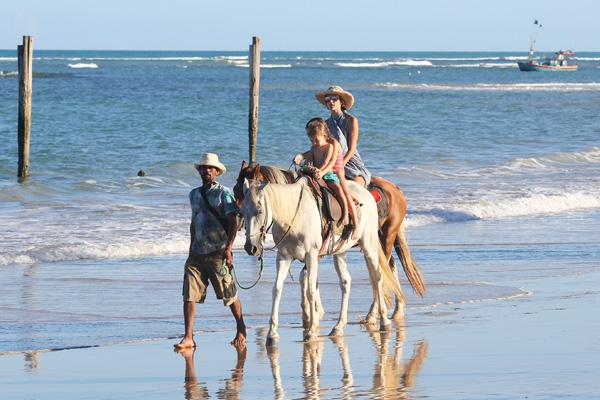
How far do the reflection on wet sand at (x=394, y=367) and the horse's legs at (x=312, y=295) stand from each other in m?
0.48

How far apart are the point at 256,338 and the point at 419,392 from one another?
237 cm

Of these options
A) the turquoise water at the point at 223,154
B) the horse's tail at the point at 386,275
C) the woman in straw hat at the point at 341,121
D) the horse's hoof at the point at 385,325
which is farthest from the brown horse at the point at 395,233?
the turquoise water at the point at 223,154

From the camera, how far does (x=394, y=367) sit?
8359 millimetres

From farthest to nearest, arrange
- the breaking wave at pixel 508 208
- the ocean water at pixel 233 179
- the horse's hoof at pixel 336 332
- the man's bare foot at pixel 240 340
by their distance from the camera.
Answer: the breaking wave at pixel 508 208, the ocean water at pixel 233 179, the horse's hoof at pixel 336 332, the man's bare foot at pixel 240 340

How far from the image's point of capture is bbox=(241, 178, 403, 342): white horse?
8680 mm

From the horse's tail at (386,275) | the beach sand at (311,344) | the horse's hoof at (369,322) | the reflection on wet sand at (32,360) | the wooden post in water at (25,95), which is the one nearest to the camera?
the beach sand at (311,344)

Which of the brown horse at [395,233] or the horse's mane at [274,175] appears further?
the brown horse at [395,233]

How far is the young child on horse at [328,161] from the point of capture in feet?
31.0

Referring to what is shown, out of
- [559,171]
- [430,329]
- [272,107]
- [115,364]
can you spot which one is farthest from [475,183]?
[272,107]

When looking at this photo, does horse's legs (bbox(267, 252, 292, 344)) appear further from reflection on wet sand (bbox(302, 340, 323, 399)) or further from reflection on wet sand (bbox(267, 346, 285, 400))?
reflection on wet sand (bbox(302, 340, 323, 399))

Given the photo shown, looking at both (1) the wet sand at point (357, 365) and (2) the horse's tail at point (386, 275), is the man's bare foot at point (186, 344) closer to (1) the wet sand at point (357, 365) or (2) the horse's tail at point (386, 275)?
(1) the wet sand at point (357, 365)

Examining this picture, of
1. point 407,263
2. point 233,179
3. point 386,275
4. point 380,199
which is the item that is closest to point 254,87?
point 233,179

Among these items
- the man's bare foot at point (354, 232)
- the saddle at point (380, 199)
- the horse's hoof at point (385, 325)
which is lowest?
the horse's hoof at point (385, 325)

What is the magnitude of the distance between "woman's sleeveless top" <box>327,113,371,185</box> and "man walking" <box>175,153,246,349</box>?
133cm
